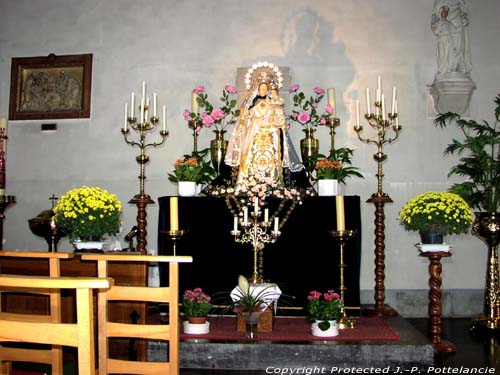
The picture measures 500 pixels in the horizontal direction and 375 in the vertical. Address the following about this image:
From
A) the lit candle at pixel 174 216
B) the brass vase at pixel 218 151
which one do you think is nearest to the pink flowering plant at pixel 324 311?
the lit candle at pixel 174 216

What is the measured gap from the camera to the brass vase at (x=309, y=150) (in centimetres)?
780

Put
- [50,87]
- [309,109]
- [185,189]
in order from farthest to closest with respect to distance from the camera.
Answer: [50,87]
[309,109]
[185,189]

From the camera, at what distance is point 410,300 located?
8.19m

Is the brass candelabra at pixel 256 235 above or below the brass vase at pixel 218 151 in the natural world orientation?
below

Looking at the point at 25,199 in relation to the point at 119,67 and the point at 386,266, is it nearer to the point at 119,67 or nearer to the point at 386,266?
the point at 119,67

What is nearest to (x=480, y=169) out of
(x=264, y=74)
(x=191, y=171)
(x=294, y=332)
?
(x=264, y=74)

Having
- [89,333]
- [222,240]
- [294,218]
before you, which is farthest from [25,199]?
[89,333]

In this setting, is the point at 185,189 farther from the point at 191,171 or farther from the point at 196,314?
the point at 196,314

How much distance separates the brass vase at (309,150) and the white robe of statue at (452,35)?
1960 millimetres

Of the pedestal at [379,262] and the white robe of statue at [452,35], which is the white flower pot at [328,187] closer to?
the pedestal at [379,262]

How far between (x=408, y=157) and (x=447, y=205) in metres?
2.49

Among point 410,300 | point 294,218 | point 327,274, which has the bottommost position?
point 410,300

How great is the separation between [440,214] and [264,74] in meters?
2.86

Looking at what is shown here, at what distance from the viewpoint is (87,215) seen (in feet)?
19.4
